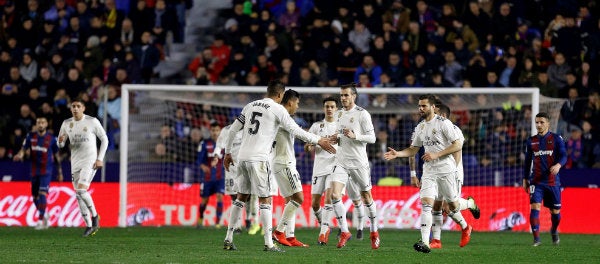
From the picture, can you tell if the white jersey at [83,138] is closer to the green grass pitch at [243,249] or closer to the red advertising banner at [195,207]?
the green grass pitch at [243,249]

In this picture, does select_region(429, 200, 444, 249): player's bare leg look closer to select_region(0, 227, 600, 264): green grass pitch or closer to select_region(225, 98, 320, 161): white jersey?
select_region(0, 227, 600, 264): green grass pitch

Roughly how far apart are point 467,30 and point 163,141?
8.30 m

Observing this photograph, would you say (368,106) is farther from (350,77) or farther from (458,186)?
(458,186)

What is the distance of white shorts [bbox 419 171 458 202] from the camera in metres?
15.6

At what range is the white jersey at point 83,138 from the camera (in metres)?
19.8

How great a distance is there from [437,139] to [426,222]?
4.04 feet

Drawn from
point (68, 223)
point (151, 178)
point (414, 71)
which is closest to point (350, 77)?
point (414, 71)

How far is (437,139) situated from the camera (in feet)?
51.6

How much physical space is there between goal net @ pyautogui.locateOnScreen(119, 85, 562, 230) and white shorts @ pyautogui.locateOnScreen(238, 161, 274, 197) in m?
8.84

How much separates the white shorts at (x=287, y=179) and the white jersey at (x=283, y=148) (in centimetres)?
9

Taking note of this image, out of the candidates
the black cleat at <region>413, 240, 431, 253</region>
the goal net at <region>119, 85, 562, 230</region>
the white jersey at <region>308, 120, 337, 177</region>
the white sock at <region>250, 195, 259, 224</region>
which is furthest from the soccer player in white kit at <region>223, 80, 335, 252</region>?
the goal net at <region>119, 85, 562, 230</region>

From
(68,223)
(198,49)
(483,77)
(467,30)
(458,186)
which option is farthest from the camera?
(198,49)

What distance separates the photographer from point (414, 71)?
26.8 m

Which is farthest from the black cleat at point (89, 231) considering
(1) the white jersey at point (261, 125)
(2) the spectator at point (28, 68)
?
(2) the spectator at point (28, 68)
